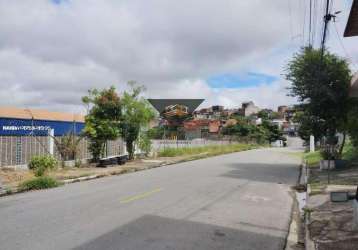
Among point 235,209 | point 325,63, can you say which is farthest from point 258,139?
point 235,209

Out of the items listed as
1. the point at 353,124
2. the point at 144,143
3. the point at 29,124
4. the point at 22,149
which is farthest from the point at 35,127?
the point at 353,124

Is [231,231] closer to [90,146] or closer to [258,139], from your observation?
[90,146]

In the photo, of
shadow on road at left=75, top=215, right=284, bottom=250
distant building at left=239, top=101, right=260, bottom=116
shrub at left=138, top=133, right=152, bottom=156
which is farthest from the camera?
distant building at left=239, top=101, right=260, bottom=116

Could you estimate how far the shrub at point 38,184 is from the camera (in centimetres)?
1513

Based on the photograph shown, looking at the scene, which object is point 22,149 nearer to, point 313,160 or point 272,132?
point 313,160

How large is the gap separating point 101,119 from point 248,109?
129 m

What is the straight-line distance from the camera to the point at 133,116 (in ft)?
95.8

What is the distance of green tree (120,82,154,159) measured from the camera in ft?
93.9

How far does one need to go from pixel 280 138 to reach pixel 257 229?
303 ft

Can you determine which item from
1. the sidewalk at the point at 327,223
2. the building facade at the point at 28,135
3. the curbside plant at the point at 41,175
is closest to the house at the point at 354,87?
the sidewalk at the point at 327,223

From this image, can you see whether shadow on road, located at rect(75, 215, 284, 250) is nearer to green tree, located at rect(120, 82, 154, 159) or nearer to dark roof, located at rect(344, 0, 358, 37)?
dark roof, located at rect(344, 0, 358, 37)

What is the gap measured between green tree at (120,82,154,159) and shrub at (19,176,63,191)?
40.8 feet

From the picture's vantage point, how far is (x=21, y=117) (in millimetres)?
20562

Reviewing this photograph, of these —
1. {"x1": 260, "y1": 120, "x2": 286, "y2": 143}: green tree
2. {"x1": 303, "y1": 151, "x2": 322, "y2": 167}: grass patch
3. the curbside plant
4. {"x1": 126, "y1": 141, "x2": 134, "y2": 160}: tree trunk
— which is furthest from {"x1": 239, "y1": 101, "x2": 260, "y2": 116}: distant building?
the curbside plant
